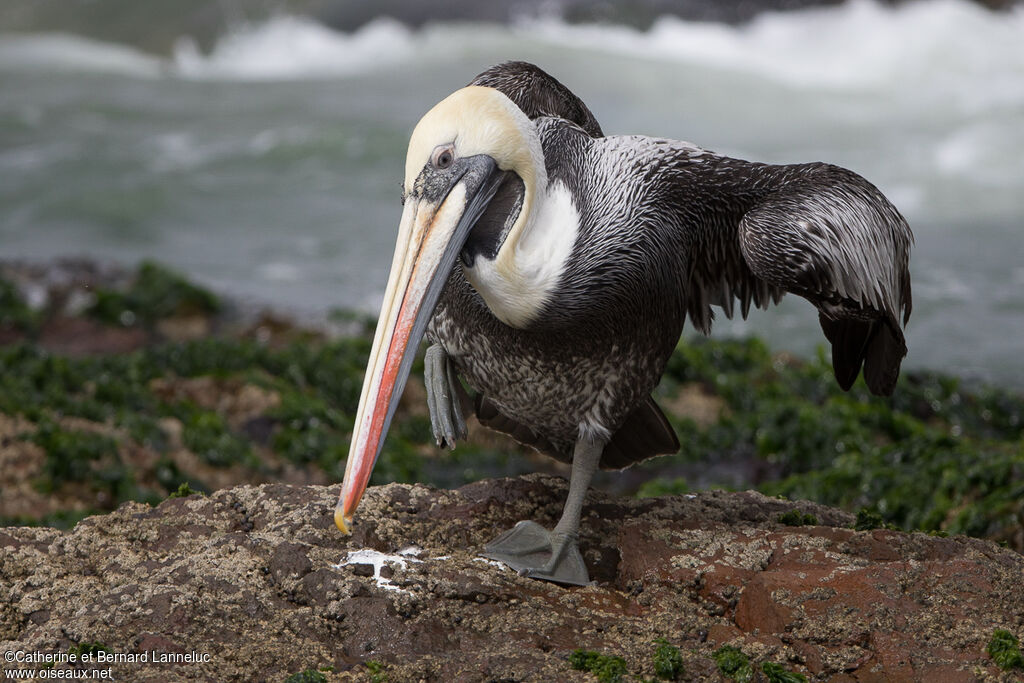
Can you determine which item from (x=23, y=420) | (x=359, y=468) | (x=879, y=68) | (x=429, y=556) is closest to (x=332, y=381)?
(x=23, y=420)

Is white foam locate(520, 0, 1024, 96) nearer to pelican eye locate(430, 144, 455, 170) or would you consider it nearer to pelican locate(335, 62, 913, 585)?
pelican locate(335, 62, 913, 585)

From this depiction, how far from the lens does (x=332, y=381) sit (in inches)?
360

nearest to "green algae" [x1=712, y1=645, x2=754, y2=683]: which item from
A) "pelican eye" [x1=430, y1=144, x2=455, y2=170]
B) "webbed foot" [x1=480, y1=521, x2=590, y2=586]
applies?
"webbed foot" [x1=480, y1=521, x2=590, y2=586]

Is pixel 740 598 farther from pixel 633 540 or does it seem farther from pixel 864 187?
pixel 864 187

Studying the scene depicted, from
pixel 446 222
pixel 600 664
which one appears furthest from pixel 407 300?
pixel 600 664

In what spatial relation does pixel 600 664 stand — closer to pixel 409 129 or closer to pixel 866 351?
pixel 866 351

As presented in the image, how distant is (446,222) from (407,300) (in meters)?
0.32

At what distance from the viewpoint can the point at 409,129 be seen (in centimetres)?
1897

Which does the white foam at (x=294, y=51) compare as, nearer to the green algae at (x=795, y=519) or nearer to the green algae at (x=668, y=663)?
the green algae at (x=795, y=519)

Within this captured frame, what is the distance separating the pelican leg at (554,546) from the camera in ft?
14.4

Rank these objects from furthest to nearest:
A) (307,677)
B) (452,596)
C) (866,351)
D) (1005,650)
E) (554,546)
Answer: (866,351), (554,546), (452,596), (1005,650), (307,677)

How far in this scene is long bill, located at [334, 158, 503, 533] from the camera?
12.0 ft

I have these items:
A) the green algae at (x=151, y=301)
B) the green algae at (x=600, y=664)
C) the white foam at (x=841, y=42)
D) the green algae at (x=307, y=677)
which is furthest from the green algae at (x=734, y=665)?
the white foam at (x=841, y=42)

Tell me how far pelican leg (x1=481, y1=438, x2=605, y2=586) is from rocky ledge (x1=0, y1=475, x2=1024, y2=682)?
0.25ft
